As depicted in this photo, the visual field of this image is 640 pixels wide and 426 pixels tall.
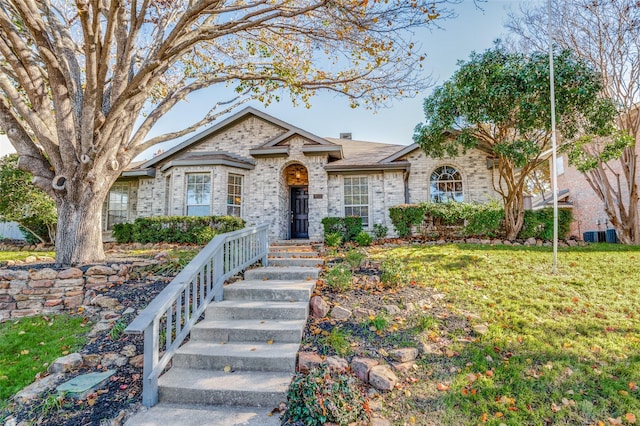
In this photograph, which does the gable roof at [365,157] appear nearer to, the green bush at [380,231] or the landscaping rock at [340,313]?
the green bush at [380,231]

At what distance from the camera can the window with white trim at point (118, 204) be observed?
45.1 ft

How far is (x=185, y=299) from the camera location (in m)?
4.04

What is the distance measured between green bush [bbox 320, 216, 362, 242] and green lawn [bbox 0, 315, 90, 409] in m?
7.21

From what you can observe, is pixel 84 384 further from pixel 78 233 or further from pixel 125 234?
pixel 125 234

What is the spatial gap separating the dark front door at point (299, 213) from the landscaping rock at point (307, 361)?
9678 millimetres

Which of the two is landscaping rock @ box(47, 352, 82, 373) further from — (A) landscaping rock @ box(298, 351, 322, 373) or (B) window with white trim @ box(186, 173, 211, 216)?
(B) window with white trim @ box(186, 173, 211, 216)

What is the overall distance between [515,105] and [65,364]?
10.9m

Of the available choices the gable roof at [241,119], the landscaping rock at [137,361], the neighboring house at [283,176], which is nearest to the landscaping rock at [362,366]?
the landscaping rock at [137,361]

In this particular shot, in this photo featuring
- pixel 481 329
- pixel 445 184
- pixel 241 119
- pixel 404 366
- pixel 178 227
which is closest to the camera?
pixel 404 366

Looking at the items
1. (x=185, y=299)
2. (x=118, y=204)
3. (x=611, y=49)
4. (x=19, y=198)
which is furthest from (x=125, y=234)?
(x=611, y=49)

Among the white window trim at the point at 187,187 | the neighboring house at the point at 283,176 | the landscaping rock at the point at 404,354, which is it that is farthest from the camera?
Answer: the neighboring house at the point at 283,176

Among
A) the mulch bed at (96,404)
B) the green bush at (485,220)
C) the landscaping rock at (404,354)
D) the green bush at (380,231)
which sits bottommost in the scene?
the mulch bed at (96,404)

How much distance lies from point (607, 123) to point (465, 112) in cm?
365

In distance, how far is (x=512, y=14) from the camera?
11.6 metres
